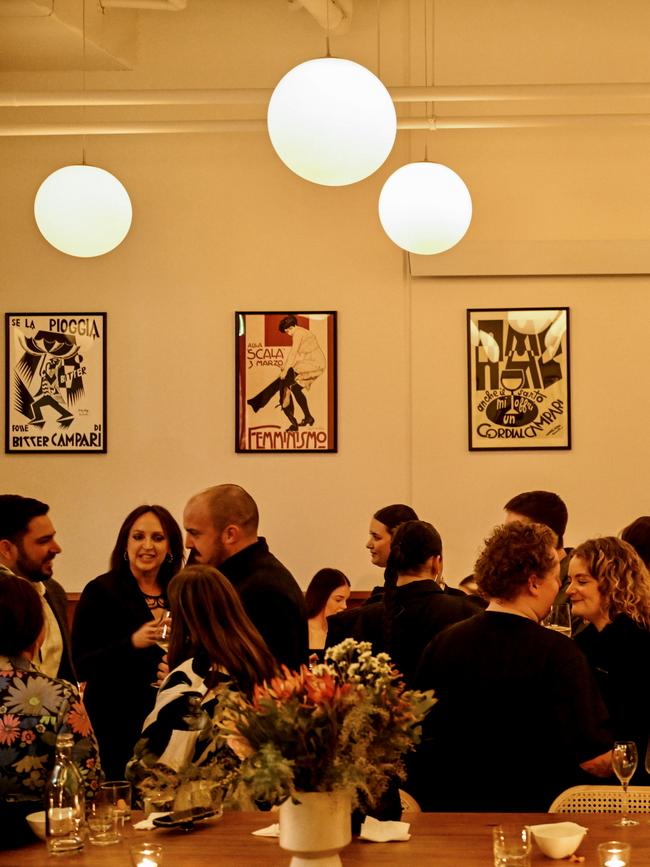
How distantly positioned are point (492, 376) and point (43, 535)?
3445mm

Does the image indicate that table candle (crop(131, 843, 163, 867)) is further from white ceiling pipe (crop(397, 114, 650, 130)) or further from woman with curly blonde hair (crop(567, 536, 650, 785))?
white ceiling pipe (crop(397, 114, 650, 130))

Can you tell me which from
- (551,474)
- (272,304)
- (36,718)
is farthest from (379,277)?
(36,718)

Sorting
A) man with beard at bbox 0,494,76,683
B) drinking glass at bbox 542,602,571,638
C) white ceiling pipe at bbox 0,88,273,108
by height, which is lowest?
drinking glass at bbox 542,602,571,638

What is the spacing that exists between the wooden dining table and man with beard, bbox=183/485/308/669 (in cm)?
108

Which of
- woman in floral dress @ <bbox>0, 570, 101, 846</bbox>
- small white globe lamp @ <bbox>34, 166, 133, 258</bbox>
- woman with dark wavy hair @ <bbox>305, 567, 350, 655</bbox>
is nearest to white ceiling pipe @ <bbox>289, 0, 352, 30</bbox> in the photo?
small white globe lamp @ <bbox>34, 166, 133, 258</bbox>

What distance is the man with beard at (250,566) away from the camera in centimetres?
399

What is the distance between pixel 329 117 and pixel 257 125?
378 centimetres

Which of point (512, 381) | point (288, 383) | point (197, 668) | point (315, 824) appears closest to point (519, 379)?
point (512, 381)

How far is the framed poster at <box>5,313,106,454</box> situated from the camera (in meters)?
7.29

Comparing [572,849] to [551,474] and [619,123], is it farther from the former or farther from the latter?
[619,123]

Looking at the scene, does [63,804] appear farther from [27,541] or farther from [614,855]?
[27,541]

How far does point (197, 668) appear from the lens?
3172 mm

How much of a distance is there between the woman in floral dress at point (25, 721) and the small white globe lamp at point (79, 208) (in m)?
2.26

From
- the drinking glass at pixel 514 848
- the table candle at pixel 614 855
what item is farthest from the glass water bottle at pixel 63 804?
the table candle at pixel 614 855
